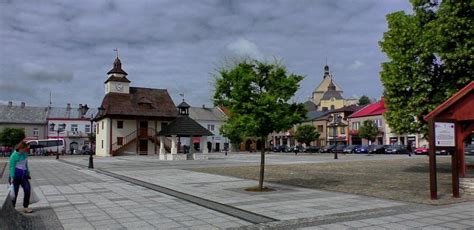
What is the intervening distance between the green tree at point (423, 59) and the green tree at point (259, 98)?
8174 millimetres

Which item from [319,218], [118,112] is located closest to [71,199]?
[319,218]

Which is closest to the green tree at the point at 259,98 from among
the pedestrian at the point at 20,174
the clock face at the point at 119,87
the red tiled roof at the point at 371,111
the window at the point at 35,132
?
the pedestrian at the point at 20,174

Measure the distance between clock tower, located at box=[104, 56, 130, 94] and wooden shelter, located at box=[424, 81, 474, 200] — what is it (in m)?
55.8

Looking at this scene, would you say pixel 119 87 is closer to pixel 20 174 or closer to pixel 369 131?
pixel 369 131

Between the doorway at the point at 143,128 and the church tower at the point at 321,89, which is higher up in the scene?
the church tower at the point at 321,89

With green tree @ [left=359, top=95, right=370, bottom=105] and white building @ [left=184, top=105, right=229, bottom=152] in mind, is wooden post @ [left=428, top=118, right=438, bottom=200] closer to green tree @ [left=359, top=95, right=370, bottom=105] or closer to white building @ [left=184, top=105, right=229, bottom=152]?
white building @ [left=184, top=105, right=229, bottom=152]

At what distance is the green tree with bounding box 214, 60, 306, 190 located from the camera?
45.6ft

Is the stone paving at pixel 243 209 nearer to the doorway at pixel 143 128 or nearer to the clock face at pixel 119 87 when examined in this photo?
the doorway at pixel 143 128

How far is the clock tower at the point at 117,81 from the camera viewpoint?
63500mm

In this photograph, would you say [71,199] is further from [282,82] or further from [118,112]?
A: [118,112]

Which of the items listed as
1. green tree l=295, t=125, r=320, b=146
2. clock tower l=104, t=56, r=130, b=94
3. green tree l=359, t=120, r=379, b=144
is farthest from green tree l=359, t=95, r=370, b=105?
clock tower l=104, t=56, r=130, b=94

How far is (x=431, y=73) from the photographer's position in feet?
66.1

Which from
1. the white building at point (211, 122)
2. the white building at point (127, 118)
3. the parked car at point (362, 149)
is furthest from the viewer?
the white building at point (211, 122)

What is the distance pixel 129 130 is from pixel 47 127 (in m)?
33.3
